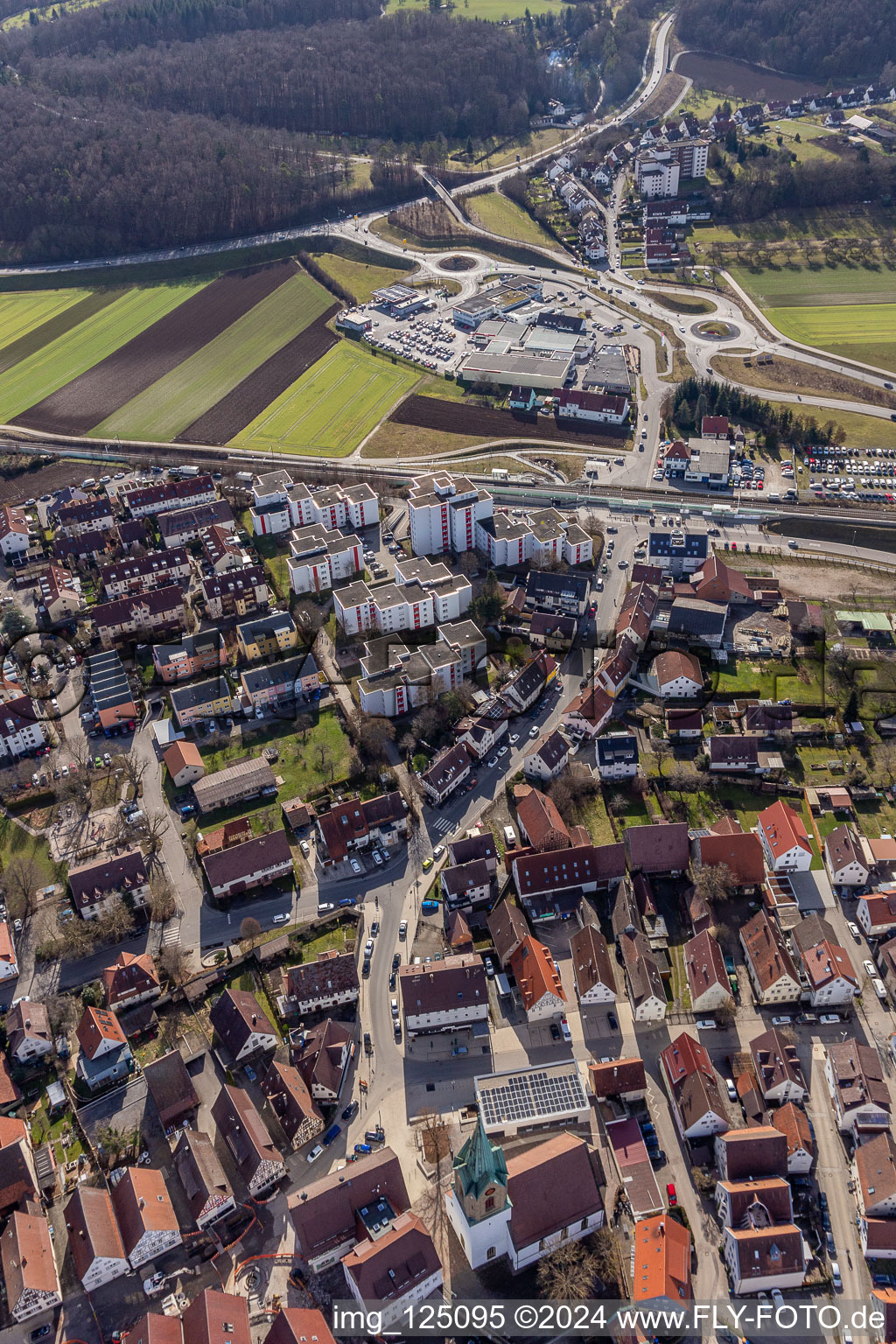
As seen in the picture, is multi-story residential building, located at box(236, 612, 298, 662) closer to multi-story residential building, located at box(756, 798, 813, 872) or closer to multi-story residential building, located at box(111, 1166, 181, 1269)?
multi-story residential building, located at box(756, 798, 813, 872)

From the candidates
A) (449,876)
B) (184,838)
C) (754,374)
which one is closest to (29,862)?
(184,838)

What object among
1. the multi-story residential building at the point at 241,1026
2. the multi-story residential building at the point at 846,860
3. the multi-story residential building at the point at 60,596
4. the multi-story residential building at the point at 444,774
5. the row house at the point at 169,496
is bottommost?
the multi-story residential building at the point at 241,1026

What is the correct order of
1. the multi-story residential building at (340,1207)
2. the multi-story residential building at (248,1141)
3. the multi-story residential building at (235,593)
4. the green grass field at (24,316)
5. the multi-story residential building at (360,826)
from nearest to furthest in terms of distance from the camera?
the multi-story residential building at (340,1207) → the multi-story residential building at (248,1141) → the multi-story residential building at (360,826) → the multi-story residential building at (235,593) → the green grass field at (24,316)

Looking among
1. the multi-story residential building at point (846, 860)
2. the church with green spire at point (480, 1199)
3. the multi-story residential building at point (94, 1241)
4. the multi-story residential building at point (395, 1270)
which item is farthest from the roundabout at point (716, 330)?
the multi-story residential building at point (94, 1241)

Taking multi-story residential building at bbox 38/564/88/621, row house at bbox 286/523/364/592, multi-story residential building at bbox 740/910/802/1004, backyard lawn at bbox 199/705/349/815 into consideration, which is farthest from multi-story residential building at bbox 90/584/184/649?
multi-story residential building at bbox 740/910/802/1004

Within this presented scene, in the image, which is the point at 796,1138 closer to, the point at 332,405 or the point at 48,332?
the point at 332,405

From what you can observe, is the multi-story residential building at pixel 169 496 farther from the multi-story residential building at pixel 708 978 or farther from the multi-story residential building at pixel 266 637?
the multi-story residential building at pixel 708 978
